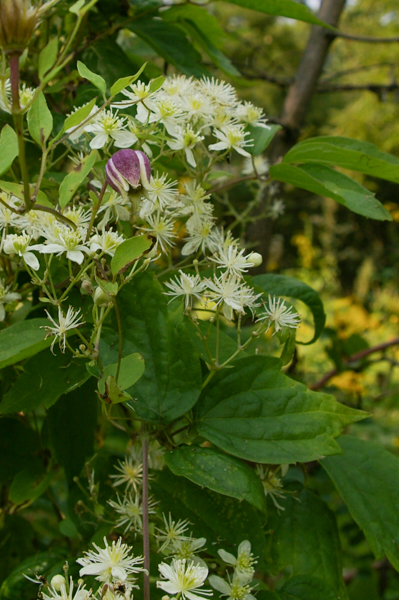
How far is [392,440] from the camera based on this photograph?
7.31 feet

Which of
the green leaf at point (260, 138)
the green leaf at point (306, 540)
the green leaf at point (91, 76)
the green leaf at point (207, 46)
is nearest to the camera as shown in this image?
the green leaf at point (91, 76)

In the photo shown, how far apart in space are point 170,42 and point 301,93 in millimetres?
473

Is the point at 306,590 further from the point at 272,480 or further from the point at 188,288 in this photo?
the point at 188,288

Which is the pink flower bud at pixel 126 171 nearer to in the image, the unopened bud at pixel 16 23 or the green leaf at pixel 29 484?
the unopened bud at pixel 16 23

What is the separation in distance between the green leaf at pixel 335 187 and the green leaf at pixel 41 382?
0.98 ft

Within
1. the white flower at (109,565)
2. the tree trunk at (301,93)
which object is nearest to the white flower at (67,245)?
the white flower at (109,565)

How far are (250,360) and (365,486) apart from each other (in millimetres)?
227

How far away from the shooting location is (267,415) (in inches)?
19.0

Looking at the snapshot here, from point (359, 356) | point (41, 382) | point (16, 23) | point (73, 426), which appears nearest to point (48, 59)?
point (16, 23)

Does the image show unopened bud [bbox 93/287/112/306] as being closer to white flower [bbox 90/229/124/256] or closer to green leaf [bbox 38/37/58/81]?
white flower [bbox 90/229/124/256]

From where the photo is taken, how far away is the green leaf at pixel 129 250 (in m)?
0.37

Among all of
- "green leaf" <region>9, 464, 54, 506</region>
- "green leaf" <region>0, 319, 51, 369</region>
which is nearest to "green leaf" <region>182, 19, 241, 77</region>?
"green leaf" <region>0, 319, 51, 369</region>

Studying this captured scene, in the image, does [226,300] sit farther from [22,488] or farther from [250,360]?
[22,488]

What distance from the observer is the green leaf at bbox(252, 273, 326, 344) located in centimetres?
63
